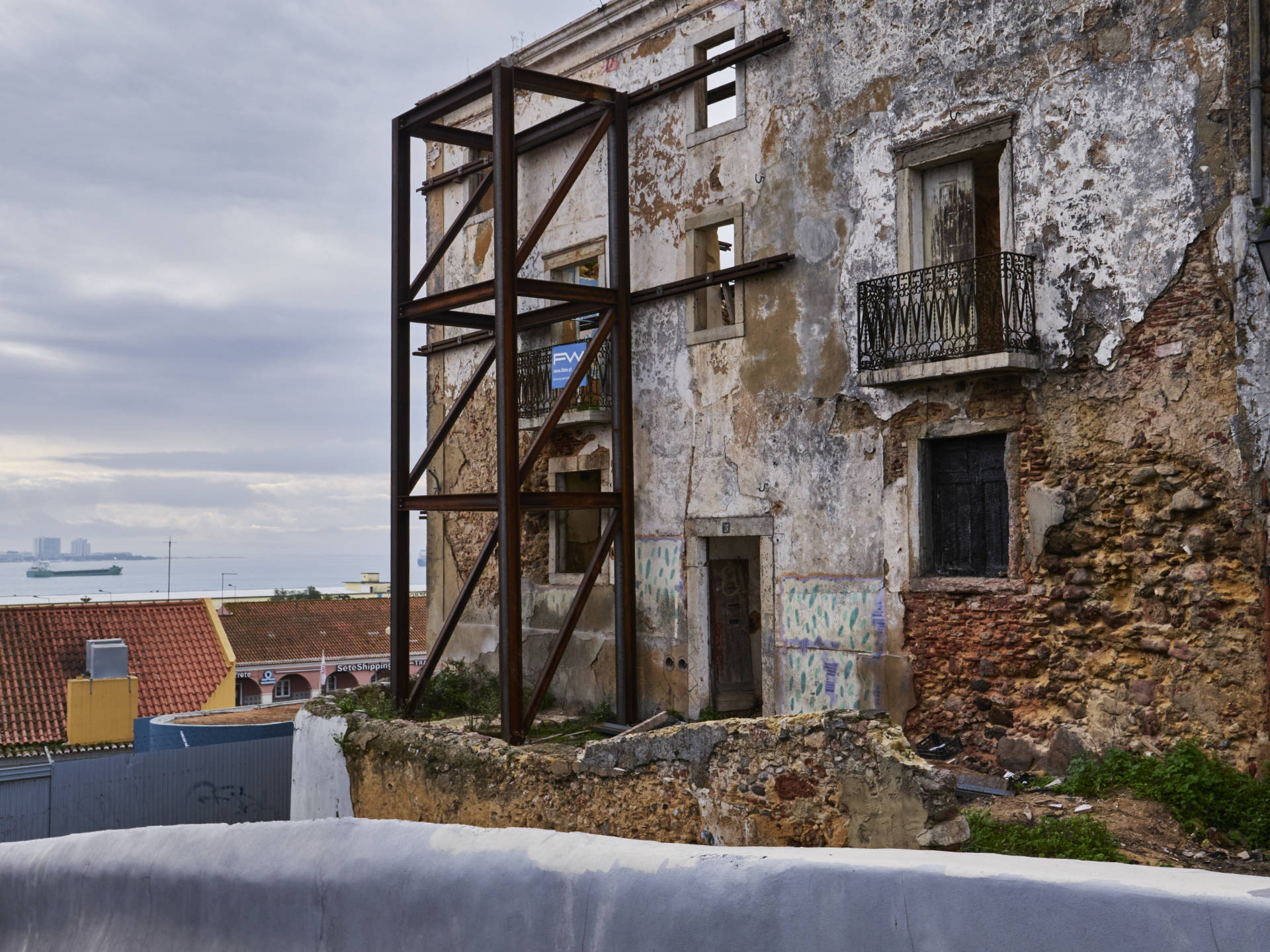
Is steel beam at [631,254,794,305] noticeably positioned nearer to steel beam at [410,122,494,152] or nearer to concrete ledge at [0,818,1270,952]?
steel beam at [410,122,494,152]

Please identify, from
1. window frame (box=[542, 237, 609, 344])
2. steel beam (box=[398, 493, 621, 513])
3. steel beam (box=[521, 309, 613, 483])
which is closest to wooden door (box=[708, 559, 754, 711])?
steel beam (box=[398, 493, 621, 513])

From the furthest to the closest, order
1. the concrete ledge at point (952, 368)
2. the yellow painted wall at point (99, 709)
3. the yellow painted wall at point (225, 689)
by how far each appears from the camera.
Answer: the yellow painted wall at point (225, 689) → the yellow painted wall at point (99, 709) → the concrete ledge at point (952, 368)

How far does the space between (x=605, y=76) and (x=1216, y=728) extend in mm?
10939

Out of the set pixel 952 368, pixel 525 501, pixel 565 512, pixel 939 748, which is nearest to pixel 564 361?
pixel 565 512

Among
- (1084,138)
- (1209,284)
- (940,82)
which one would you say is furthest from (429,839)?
(940,82)

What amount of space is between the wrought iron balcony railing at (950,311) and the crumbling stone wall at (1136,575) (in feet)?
2.09

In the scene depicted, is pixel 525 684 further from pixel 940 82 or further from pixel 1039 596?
pixel 940 82

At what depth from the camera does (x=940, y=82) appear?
37.0 ft

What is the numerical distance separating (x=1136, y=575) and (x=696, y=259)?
653 centimetres

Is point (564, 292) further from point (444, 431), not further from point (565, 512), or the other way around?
point (565, 512)

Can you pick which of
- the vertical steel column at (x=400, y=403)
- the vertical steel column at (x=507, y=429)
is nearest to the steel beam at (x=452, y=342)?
the vertical steel column at (x=400, y=403)

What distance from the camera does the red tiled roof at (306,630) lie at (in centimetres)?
4331

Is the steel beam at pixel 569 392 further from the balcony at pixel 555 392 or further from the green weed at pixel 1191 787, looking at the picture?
the green weed at pixel 1191 787

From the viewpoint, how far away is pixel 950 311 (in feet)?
35.2
